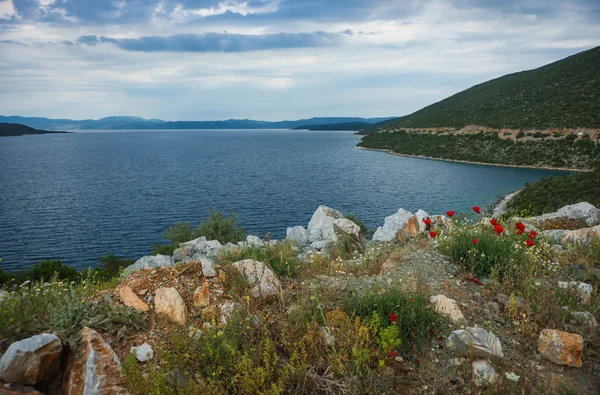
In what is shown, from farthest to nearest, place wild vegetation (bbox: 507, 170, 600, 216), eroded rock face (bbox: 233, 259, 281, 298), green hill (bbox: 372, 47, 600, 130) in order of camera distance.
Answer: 1. green hill (bbox: 372, 47, 600, 130)
2. wild vegetation (bbox: 507, 170, 600, 216)
3. eroded rock face (bbox: 233, 259, 281, 298)

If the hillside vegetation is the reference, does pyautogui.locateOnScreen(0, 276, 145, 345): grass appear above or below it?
above

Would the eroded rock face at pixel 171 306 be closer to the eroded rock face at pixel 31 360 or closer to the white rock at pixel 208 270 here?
the white rock at pixel 208 270

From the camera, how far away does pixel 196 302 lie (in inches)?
226

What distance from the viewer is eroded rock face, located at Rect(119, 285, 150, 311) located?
5.52 meters

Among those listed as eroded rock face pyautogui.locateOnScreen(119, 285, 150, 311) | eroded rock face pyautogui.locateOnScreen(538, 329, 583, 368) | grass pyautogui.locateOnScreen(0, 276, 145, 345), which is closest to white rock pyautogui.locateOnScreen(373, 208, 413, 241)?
eroded rock face pyautogui.locateOnScreen(538, 329, 583, 368)

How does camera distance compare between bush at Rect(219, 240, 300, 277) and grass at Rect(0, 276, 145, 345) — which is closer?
grass at Rect(0, 276, 145, 345)

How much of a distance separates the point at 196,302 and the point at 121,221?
1416 inches

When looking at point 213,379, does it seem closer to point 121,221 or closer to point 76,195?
point 121,221

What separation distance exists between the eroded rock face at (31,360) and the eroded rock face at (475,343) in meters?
4.78

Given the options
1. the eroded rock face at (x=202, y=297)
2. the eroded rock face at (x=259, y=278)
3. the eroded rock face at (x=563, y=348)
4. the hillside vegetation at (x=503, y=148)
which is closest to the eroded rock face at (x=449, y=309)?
the eroded rock face at (x=563, y=348)

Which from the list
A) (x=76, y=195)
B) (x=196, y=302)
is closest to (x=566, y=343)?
(x=196, y=302)

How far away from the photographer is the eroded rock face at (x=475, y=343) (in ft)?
15.0

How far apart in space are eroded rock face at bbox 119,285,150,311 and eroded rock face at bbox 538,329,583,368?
17.9 feet

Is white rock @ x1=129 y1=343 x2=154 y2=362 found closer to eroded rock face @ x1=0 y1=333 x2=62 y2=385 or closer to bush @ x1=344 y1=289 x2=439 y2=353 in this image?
eroded rock face @ x1=0 y1=333 x2=62 y2=385
